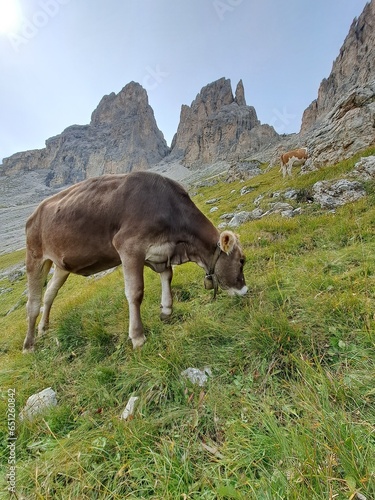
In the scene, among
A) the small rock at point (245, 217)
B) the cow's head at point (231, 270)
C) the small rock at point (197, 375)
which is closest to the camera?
the small rock at point (197, 375)

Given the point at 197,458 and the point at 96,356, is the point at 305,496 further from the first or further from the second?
the point at 96,356

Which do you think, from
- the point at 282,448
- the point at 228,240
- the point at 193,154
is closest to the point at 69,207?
the point at 228,240

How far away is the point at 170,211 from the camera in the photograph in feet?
14.1

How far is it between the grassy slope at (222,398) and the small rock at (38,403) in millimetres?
134

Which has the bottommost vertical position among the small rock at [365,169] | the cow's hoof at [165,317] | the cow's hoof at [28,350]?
the cow's hoof at [28,350]

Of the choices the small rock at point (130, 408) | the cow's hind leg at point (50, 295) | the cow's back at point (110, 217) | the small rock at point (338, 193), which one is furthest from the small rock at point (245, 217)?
the small rock at point (130, 408)

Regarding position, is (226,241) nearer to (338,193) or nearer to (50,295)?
(50,295)

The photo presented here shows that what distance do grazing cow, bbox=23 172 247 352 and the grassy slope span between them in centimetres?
58

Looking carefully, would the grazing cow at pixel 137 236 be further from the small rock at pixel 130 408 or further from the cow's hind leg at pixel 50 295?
the small rock at pixel 130 408

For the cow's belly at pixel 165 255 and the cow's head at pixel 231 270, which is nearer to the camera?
the cow's belly at pixel 165 255

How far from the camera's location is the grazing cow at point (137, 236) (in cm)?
400

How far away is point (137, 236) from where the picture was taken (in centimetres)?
397

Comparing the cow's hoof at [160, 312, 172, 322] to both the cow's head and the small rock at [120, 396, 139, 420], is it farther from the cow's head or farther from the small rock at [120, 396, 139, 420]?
the small rock at [120, 396, 139, 420]

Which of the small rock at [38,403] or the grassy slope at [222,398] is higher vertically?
the grassy slope at [222,398]
